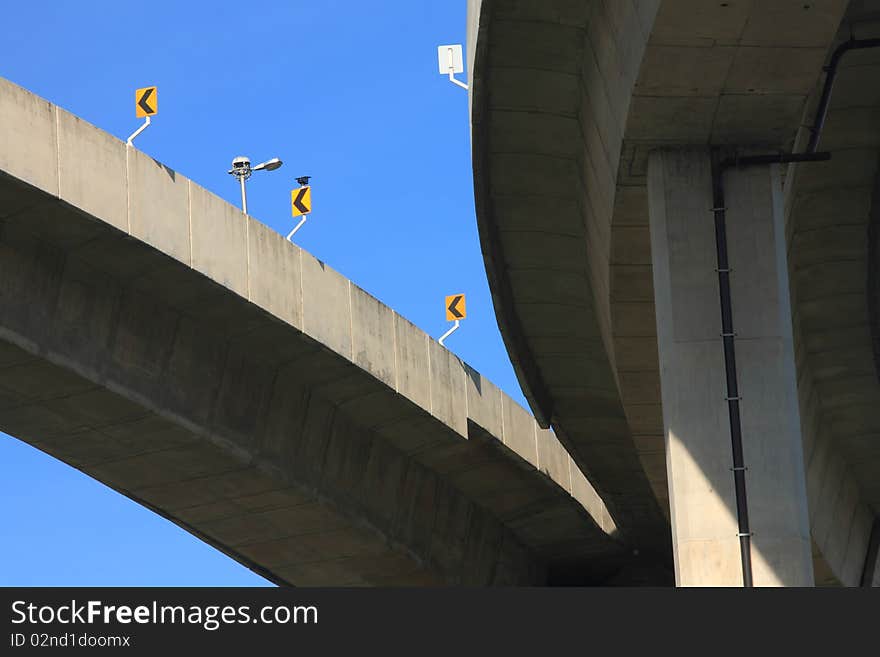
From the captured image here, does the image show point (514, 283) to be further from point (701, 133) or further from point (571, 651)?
point (571, 651)

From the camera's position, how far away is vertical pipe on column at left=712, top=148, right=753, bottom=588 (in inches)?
675

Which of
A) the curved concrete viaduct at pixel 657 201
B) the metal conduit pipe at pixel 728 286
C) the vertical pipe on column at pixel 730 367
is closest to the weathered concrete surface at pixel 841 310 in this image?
the curved concrete viaduct at pixel 657 201

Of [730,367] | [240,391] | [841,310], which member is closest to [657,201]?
[730,367]

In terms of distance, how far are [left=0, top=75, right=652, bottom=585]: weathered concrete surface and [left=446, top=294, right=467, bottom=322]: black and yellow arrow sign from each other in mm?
1808

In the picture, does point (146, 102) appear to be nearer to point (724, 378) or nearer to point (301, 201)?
point (301, 201)

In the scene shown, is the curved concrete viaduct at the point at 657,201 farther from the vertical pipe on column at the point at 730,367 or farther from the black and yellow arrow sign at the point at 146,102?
the black and yellow arrow sign at the point at 146,102

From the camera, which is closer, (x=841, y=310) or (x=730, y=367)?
(x=730, y=367)

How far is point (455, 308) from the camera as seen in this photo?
3212 cm

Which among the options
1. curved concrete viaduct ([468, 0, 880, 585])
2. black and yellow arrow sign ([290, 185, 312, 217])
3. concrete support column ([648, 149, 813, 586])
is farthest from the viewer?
black and yellow arrow sign ([290, 185, 312, 217])

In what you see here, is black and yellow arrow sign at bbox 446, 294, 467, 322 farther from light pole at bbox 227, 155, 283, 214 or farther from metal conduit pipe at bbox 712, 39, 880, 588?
metal conduit pipe at bbox 712, 39, 880, 588

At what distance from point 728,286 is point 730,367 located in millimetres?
804

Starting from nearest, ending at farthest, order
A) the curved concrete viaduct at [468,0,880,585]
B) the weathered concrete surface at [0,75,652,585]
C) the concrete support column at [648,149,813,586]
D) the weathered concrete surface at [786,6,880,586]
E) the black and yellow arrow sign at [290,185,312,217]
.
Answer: the curved concrete viaduct at [468,0,880,585], the concrete support column at [648,149,813,586], the weathered concrete surface at [786,6,880,586], the weathered concrete surface at [0,75,652,585], the black and yellow arrow sign at [290,185,312,217]

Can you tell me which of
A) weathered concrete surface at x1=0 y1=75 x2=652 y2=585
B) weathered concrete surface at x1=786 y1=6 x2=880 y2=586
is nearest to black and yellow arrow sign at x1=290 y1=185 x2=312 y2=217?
weathered concrete surface at x1=0 y1=75 x2=652 y2=585

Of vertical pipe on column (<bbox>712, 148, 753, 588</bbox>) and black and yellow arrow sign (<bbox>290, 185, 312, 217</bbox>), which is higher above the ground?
black and yellow arrow sign (<bbox>290, 185, 312, 217</bbox>)
